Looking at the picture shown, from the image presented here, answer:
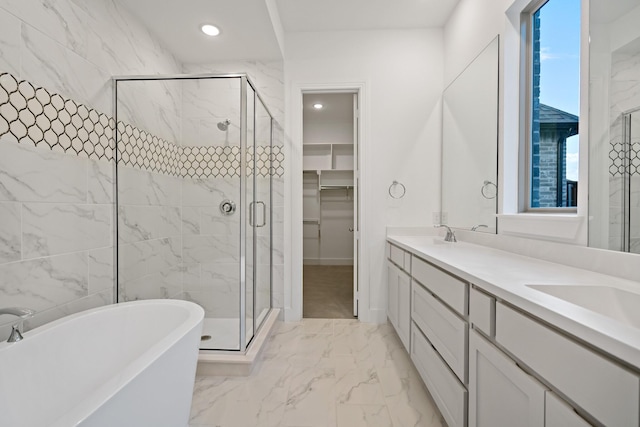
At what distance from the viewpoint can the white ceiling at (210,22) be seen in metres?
1.98

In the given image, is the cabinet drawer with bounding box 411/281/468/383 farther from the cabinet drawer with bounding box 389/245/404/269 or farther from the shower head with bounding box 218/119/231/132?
the shower head with bounding box 218/119/231/132

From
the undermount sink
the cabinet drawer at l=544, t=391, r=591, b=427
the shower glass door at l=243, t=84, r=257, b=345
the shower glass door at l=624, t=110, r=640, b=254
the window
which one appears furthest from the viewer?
the shower glass door at l=243, t=84, r=257, b=345

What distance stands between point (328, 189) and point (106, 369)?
4412 mm

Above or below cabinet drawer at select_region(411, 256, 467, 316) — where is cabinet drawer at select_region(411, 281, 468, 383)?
below

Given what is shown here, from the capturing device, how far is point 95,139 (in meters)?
1.71

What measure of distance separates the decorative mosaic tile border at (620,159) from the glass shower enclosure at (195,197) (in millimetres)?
1947

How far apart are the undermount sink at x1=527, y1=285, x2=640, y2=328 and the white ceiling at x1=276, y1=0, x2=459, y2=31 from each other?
248 centimetres

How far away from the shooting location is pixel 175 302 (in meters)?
1.56

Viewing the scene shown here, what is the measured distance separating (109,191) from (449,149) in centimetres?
270

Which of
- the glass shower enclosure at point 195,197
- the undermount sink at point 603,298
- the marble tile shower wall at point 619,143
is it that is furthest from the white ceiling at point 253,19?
the undermount sink at point 603,298

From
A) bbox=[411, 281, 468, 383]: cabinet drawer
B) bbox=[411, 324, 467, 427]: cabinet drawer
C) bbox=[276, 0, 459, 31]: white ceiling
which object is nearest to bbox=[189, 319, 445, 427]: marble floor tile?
bbox=[411, 324, 467, 427]: cabinet drawer

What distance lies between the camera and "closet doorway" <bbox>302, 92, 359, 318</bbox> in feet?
14.7

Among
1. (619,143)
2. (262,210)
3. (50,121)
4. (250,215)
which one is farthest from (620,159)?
(50,121)

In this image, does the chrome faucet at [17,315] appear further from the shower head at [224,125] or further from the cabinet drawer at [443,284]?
the cabinet drawer at [443,284]
